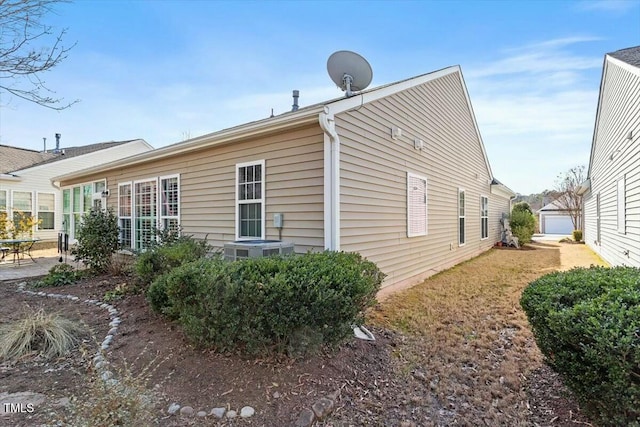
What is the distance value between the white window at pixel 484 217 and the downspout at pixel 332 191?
9.80 m

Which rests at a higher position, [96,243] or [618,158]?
[618,158]

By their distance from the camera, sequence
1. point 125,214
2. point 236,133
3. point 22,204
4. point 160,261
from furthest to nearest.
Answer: point 22,204
point 125,214
point 236,133
point 160,261

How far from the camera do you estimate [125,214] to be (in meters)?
9.38

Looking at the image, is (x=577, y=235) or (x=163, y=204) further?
(x=577, y=235)

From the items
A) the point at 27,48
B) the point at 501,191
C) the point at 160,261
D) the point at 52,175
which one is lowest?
the point at 160,261

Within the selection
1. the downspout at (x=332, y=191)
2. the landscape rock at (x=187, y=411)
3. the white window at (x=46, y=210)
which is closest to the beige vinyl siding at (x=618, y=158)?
the downspout at (x=332, y=191)

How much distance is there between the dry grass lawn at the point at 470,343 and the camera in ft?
9.02

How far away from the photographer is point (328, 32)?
8078mm

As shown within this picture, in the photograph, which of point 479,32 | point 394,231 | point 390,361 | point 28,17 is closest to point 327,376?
point 390,361

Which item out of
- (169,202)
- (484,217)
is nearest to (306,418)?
(169,202)

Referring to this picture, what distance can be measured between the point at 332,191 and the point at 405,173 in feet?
8.52

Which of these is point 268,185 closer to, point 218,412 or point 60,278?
point 218,412

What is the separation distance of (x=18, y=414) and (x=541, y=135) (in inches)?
788

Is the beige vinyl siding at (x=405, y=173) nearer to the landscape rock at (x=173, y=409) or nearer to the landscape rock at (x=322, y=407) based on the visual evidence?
the landscape rock at (x=322, y=407)
